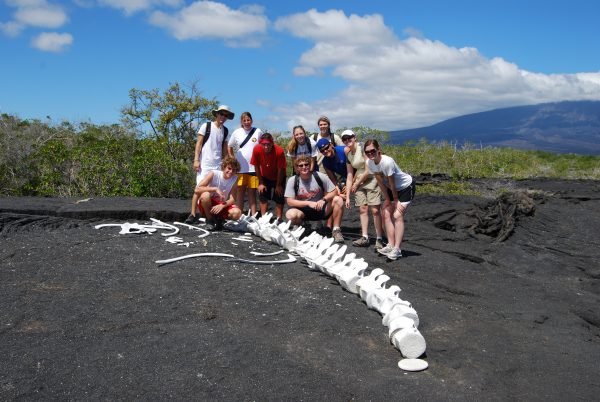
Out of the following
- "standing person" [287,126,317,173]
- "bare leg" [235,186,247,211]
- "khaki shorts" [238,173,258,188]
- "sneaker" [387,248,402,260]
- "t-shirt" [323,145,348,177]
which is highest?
"standing person" [287,126,317,173]

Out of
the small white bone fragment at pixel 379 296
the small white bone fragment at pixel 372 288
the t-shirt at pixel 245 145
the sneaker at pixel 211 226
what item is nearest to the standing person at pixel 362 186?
the t-shirt at pixel 245 145

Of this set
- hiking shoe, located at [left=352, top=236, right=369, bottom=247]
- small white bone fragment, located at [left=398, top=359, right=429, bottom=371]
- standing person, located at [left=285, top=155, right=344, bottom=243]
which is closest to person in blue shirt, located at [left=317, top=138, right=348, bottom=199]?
standing person, located at [left=285, top=155, right=344, bottom=243]

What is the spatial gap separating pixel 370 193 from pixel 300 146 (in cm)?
117

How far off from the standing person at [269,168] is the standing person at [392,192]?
5.36 ft

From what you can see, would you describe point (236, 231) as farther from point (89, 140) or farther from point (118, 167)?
point (89, 140)

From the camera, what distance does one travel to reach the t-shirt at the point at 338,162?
27.1 ft

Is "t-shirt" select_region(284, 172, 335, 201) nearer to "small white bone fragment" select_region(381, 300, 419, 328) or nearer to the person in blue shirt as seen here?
the person in blue shirt

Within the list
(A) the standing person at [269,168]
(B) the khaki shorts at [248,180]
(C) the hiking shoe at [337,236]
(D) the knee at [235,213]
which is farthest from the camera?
(B) the khaki shorts at [248,180]

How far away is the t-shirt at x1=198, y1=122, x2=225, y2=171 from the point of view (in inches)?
342

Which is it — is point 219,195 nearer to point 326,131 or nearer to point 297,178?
point 297,178

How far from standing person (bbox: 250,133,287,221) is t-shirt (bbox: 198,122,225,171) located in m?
0.54

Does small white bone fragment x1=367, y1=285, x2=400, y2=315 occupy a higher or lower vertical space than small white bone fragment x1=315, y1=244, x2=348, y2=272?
lower

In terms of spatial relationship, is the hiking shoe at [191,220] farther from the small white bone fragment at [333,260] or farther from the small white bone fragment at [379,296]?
the small white bone fragment at [379,296]

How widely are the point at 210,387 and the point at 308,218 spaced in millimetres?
4744
